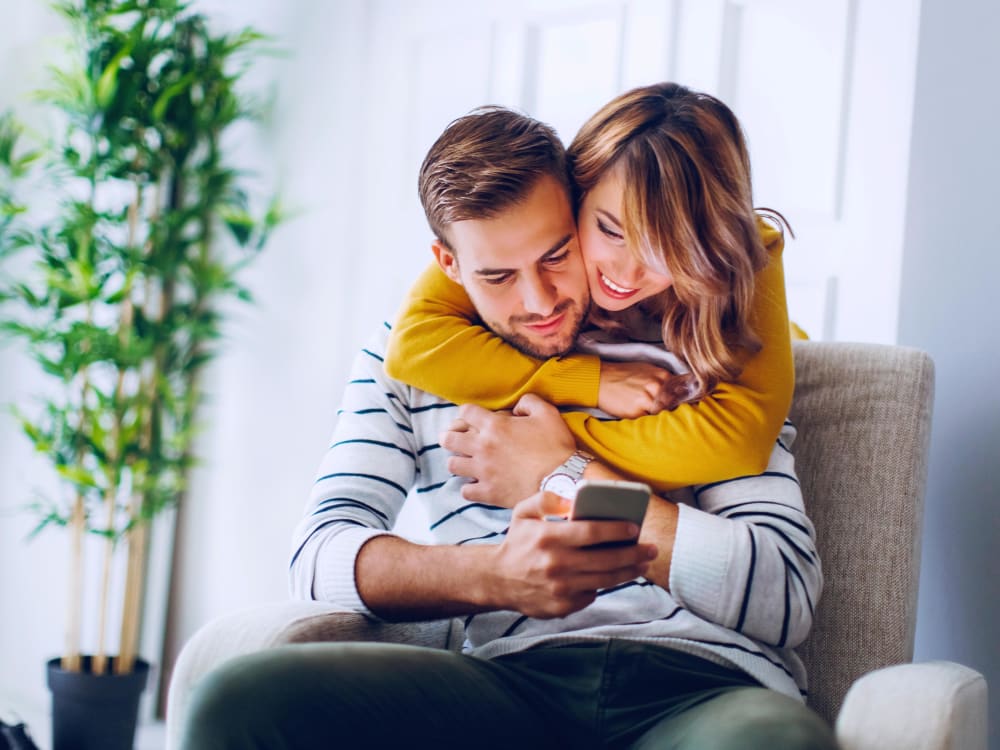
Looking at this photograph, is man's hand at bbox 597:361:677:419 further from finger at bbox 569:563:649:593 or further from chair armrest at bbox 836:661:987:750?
chair armrest at bbox 836:661:987:750

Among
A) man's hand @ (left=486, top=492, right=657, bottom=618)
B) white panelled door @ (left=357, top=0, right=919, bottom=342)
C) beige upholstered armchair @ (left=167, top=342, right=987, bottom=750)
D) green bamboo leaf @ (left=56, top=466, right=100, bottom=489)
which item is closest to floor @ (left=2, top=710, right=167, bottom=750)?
green bamboo leaf @ (left=56, top=466, right=100, bottom=489)

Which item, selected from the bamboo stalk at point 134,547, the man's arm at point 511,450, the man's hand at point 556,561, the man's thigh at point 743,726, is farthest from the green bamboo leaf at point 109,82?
the man's thigh at point 743,726

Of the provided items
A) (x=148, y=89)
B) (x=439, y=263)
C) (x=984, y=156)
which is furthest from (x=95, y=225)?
(x=984, y=156)

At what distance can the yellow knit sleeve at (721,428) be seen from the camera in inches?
46.4

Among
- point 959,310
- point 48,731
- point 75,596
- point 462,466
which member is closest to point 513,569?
point 462,466

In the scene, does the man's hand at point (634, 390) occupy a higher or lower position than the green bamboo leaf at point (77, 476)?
higher

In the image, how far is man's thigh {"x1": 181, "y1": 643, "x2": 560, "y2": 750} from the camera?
92 cm

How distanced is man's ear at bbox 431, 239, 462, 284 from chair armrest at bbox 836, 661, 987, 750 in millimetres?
700

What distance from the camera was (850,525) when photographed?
4.39 feet

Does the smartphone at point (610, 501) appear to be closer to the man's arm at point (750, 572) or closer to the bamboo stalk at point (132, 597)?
the man's arm at point (750, 572)

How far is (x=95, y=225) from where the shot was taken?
2.51 m

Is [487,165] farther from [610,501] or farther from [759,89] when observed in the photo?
[759,89]

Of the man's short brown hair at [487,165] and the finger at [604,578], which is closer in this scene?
the finger at [604,578]

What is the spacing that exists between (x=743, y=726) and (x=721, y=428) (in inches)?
14.7
